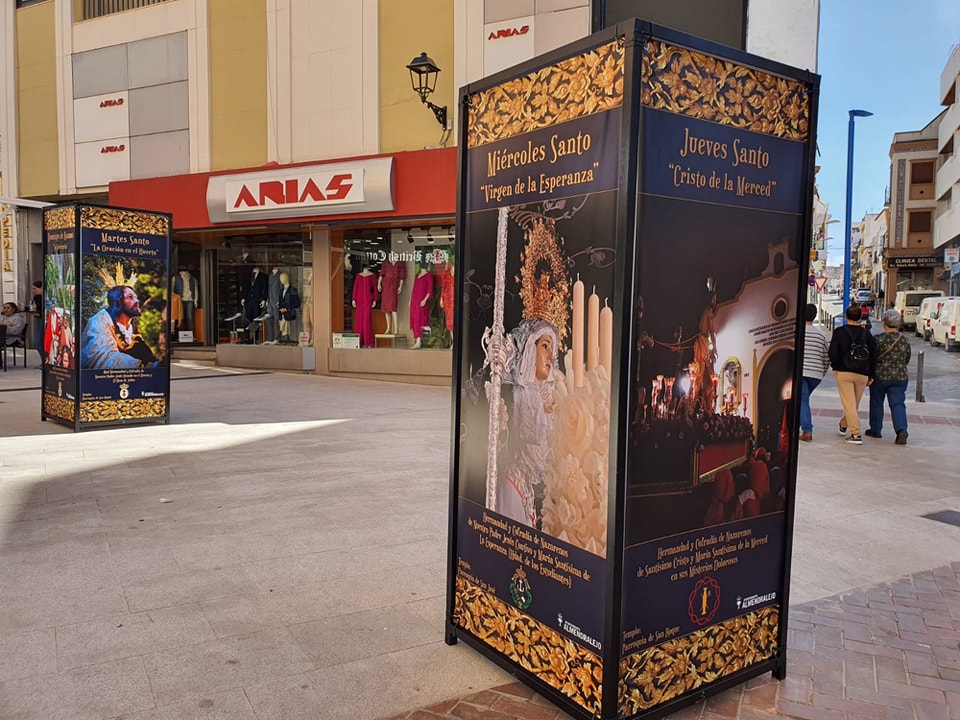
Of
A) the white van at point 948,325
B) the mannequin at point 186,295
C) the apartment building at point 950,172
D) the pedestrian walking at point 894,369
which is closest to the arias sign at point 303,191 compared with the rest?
the mannequin at point 186,295

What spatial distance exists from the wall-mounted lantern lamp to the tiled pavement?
11490 millimetres

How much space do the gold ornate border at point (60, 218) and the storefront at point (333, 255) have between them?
6.02 meters

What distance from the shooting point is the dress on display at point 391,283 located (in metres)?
16.2

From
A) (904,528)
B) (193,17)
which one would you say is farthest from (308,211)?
(904,528)

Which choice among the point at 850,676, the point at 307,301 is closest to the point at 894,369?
the point at 850,676

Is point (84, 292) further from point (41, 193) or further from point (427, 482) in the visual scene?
point (41, 193)

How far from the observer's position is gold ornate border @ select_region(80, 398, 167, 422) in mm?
9523

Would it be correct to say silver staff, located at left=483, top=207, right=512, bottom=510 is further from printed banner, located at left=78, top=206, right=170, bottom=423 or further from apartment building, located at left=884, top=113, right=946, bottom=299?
apartment building, located at left=884, top=113, right=946, bottom=299

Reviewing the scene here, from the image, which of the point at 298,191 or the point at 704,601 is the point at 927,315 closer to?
the point at 298,191

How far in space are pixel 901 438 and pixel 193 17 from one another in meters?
16.2

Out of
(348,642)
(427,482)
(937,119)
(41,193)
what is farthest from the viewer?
(937,119)

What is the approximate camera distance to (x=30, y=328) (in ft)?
69.8

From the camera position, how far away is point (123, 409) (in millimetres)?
9789

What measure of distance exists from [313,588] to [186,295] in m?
16.8
